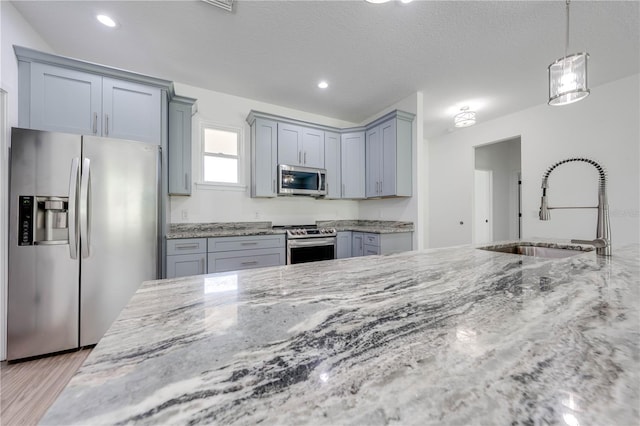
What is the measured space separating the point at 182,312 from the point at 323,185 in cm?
306

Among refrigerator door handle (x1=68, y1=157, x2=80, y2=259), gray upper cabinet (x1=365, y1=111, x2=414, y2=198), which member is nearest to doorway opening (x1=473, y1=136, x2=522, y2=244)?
gray upper cabinet (x1=365, y1=111, x2=414, y2=198)

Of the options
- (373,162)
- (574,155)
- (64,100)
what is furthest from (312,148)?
(574,155)

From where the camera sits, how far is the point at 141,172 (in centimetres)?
210

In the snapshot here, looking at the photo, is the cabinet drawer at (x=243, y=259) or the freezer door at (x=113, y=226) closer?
the freezer door at (x=113, y=226)

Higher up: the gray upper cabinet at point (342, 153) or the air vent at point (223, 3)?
the air vent at point (223, 3)

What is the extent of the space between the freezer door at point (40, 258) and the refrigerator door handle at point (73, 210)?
0.05ft

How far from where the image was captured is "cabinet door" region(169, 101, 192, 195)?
2723mm

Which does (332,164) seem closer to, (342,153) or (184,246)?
(342,153)

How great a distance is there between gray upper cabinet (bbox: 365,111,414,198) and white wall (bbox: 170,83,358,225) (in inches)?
40.4

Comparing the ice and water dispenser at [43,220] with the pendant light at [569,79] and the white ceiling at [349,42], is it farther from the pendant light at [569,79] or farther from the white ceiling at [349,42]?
the pendant light at [569,79]

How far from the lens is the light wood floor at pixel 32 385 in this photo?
1.37m

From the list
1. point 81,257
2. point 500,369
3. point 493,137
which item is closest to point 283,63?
point 81,257

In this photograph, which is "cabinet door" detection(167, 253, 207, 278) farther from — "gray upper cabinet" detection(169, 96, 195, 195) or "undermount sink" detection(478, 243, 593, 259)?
"undermount sink" detection(478, 243, 593, 259)

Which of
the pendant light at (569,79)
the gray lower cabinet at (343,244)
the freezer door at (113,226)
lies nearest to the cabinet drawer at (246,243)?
the freezer door at (113,226)
